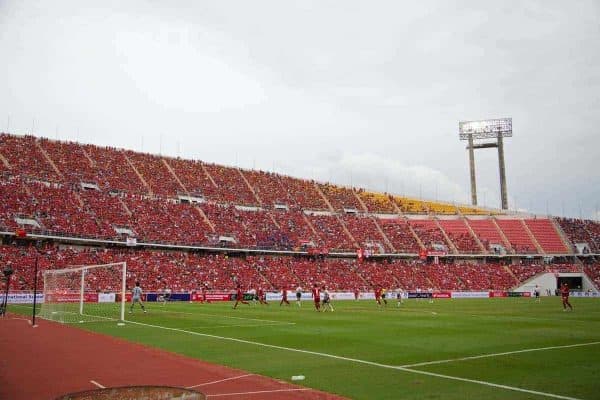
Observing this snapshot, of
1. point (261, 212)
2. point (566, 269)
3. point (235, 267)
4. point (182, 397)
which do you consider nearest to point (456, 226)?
point (566, 269)

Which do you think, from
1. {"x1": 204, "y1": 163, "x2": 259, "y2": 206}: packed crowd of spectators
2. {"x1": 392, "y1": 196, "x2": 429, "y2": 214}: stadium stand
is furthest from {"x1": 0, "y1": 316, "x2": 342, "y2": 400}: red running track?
{"x1": 392, "y1": 196, "x2": 429, "y2": 214}: stadium stand

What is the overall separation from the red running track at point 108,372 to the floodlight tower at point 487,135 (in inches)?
3403

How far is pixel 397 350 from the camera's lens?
16.2m

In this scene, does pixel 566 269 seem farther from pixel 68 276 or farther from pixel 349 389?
pixel 349 389

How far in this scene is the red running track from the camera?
10.6 metres

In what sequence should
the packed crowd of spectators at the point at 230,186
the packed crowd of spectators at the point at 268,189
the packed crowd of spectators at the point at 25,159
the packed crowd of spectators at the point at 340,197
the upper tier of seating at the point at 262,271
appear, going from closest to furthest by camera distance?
the upper tier of seating at the point at 262,271, the packed crowd of spectators at the point at 25,159, the packed crowd of spectators at the point at 230,186, the packed crowd of spectators at the point at 268,189, the packed crowd of spectators at the point at 340,197

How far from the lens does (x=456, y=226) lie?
83312 millimetres

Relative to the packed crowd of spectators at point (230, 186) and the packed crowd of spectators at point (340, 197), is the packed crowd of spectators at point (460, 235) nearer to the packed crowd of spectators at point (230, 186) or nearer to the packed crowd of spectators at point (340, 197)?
the packed crowd of spectators at point (340, 197)

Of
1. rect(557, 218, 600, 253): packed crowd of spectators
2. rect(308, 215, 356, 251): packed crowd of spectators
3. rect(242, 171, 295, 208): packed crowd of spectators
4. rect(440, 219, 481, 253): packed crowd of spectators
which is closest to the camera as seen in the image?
rect(308, 215, 356, 251): packed crowd of spectators

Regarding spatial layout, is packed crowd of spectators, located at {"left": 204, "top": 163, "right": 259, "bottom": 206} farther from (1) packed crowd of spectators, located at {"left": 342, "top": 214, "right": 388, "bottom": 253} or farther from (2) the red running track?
(2) the red running track

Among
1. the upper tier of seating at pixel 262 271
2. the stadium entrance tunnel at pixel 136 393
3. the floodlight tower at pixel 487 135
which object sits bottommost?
the stadium entrance tunnel at pixel 136 393

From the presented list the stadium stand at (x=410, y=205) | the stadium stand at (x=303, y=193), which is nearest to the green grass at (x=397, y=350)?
the stadium stand at (x=303, y=193)

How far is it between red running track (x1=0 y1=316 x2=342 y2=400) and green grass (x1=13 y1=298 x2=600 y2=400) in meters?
0.83

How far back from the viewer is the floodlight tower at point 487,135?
94250mm
